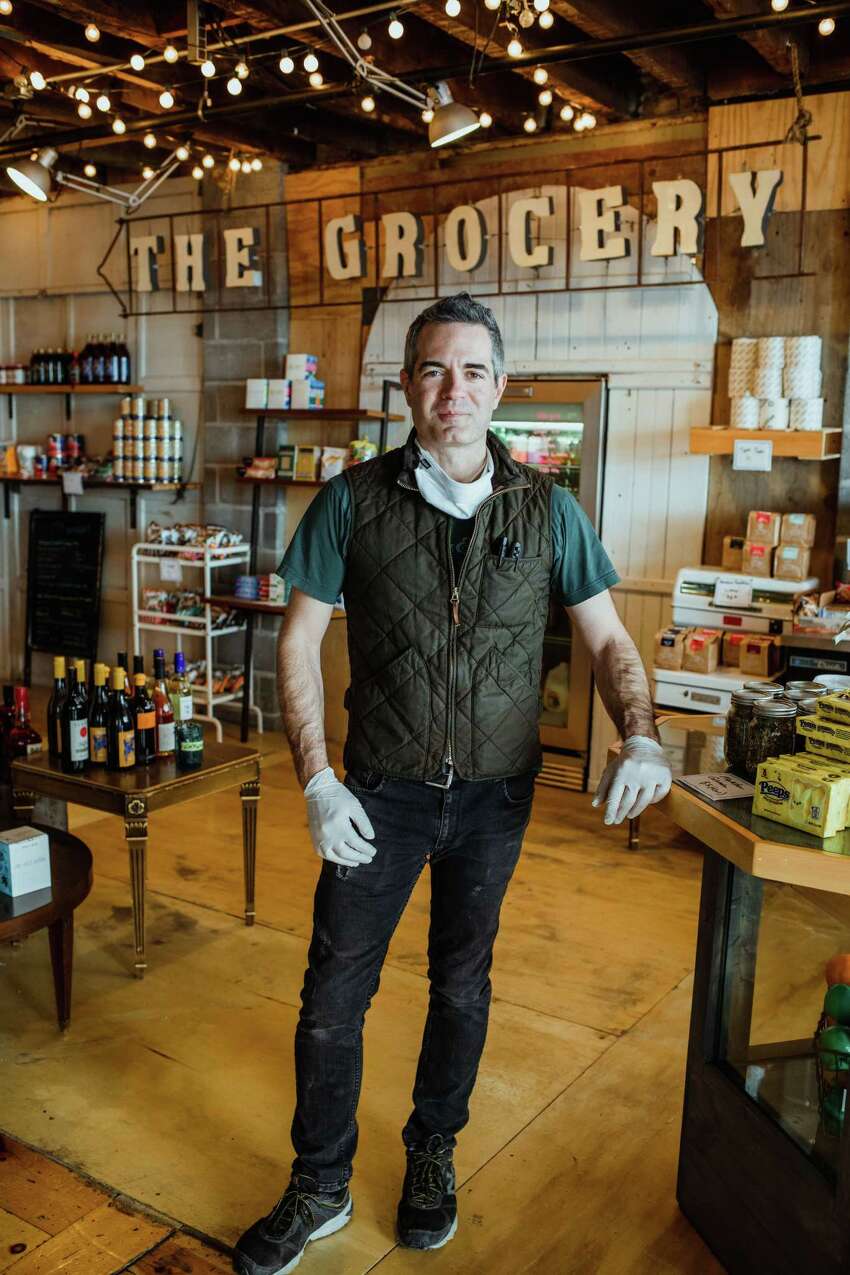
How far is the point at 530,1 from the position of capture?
362 centimetres

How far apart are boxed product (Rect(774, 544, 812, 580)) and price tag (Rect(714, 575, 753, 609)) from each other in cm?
13

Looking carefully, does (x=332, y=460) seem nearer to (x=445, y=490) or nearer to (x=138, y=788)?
(x=138, y=788)

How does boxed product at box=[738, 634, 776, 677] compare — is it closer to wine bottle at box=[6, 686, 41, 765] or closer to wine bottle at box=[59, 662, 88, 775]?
wine bottle at box=[59, 662, 88, 775]

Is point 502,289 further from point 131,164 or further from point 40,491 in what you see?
point 40,491

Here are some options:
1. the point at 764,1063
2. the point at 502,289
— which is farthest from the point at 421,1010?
the point at 502,289

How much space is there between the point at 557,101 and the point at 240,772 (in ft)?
11.0

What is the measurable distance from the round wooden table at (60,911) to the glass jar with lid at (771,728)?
1.77 m

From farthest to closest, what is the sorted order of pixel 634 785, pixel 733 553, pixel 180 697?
pixel 733 553 < pixel 180 697 < pixel 634 785

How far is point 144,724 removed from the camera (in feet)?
11.7

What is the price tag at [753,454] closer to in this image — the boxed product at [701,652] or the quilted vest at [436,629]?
the boxed product at [701,652]

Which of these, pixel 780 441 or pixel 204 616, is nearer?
pixel 780 441

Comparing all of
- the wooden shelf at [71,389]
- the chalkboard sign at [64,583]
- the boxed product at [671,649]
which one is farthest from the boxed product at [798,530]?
the chalkboard sign at [64,583]

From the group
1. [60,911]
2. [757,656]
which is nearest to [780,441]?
[757,656]

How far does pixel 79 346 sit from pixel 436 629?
5751 millimetres
